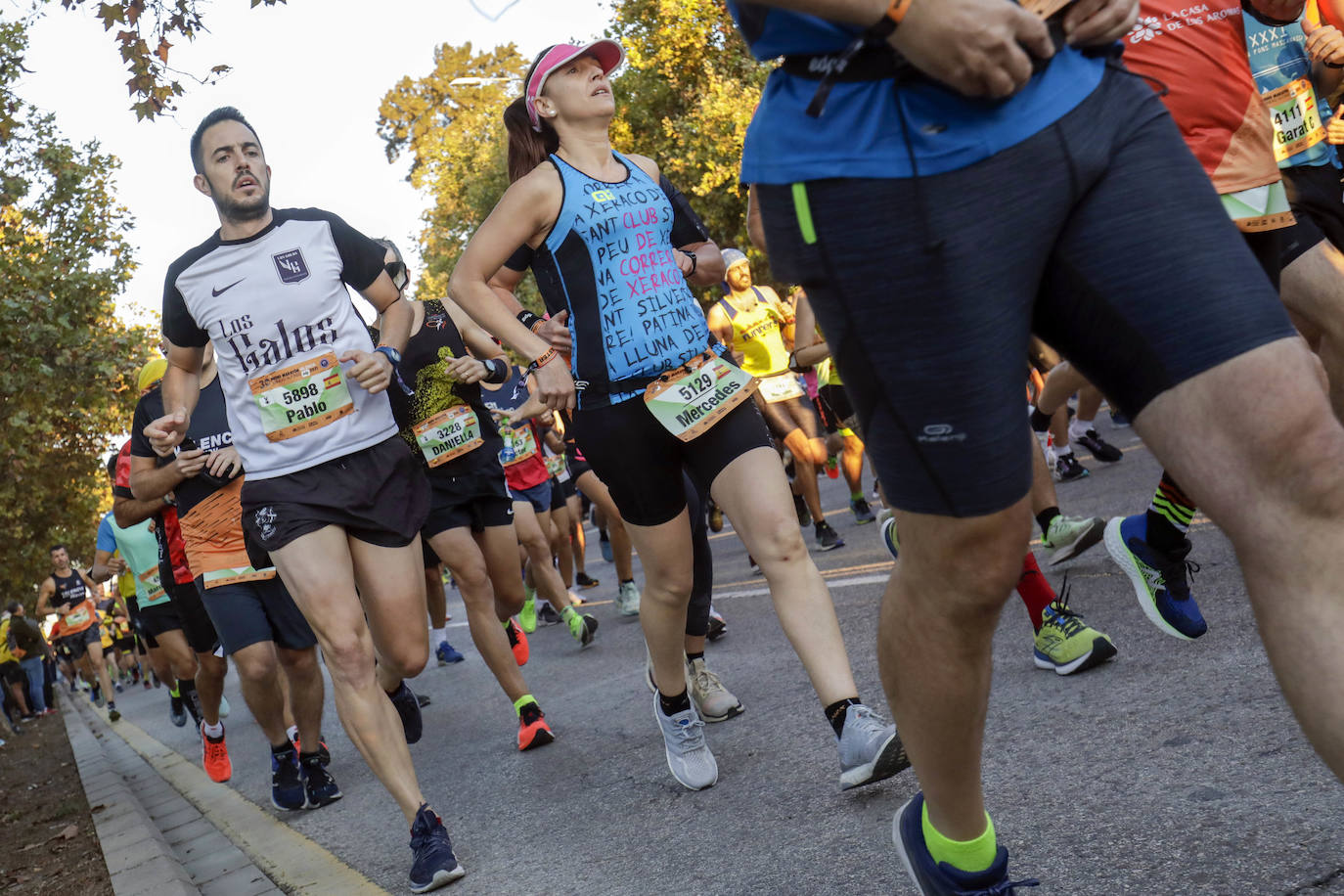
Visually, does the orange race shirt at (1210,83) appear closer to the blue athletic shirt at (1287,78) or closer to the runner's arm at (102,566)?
the blue athletic shirt at (1287,78)

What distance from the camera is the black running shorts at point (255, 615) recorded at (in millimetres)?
6113

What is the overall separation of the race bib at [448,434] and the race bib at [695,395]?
2.82 meters

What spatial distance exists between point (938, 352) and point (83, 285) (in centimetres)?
1290

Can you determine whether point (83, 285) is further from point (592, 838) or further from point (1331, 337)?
point (1331, 337)

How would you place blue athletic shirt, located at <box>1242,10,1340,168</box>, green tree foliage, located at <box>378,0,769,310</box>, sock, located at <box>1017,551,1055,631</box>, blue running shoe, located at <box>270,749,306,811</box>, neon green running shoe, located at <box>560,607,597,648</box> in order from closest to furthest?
sock, located at <box>1017,551,1055,631</box>, blue athletic shirt, located at <box>1242,10,1340,168</box>, blue running shoe, located at <box>270,749,306,811</box>, neon green running shoe, located at <box>560,607,597,648</box>, green tree foliage, located at <box>378,0,769,310</box>

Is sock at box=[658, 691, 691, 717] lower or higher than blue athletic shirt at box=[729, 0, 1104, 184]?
lower

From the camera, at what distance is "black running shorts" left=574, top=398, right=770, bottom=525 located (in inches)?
159

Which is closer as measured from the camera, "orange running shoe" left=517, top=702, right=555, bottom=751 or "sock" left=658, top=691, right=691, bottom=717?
"sock" left=658, top=691, right=691, bottom=717

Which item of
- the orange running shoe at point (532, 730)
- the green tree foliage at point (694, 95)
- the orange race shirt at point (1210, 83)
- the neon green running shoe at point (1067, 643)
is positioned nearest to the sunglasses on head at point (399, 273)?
the orange running shoe at point (532, 730)

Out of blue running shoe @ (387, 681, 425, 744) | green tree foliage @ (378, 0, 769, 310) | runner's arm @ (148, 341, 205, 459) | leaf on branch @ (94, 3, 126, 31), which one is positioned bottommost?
blue running shoe @ (387, 681, 425, 744)

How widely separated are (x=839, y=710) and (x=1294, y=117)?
9.61 ft

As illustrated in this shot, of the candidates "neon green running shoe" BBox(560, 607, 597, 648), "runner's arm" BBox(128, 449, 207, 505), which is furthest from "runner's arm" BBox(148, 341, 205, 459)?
"neon green running shoe" BBox(560, 607, 597, 648)

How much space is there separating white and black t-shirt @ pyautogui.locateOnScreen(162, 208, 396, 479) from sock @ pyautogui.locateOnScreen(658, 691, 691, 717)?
1.37m

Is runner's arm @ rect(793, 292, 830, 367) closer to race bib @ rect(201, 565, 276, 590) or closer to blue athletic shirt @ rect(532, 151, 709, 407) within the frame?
race bib @ rect(201, 565, 276, 590)
